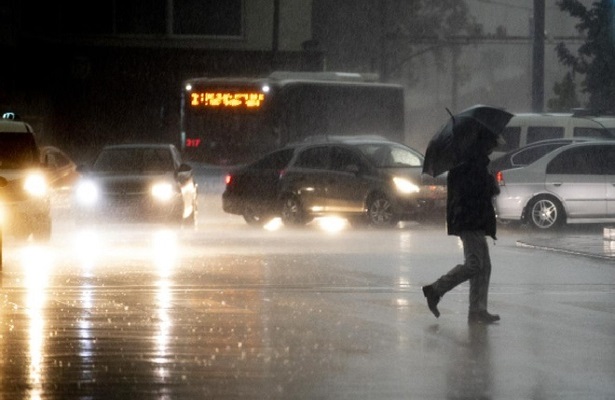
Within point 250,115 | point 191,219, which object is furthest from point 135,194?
point 250,115

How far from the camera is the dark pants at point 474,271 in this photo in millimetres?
14875

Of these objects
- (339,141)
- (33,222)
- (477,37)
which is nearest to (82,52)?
(477,37)

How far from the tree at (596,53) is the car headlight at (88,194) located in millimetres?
32191

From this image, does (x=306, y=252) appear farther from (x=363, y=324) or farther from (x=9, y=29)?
(x=9, y=29)

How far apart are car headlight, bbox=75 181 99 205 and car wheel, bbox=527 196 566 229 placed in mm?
7918

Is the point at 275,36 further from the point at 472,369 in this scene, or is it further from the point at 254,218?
the point at 472,369

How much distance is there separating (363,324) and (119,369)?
346 centimetres

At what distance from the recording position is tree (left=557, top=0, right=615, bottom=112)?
2395 inches

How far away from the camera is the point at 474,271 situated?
1488 centimetres

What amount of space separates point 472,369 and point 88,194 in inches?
791

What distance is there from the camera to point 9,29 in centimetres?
5534

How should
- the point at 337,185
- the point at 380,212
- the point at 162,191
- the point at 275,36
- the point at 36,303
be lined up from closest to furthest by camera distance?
the point at 36,303, the point at 380,212, the point at 337,185, the point at 162,191, the point at 275,36

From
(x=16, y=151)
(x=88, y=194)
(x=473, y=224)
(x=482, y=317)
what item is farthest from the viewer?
(x=88, y=194)

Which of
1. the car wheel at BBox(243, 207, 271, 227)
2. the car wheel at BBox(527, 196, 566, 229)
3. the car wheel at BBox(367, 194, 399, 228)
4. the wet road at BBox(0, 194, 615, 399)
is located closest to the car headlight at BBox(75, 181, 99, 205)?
the car wheel at BBox(243, 207, 271, 227)
